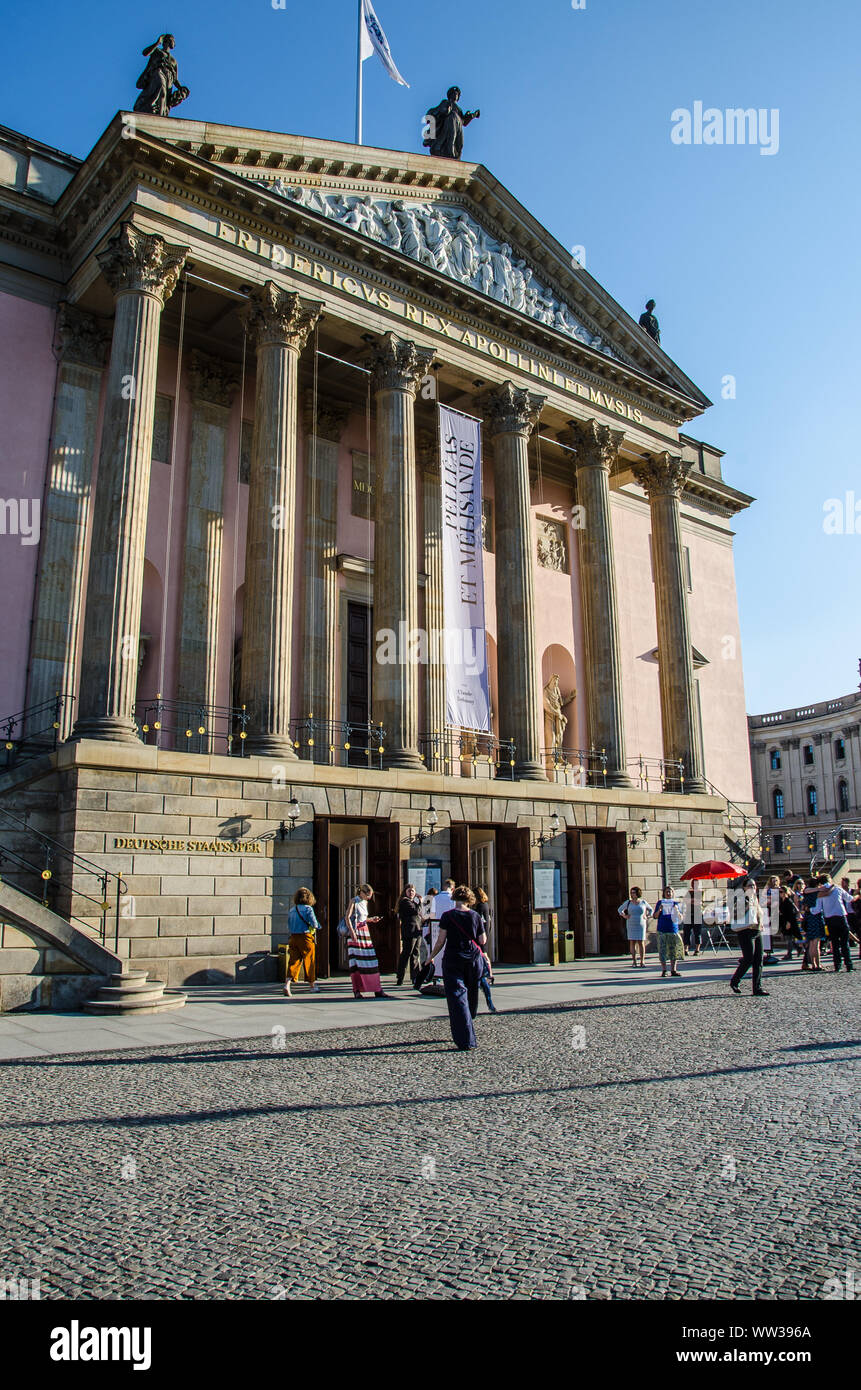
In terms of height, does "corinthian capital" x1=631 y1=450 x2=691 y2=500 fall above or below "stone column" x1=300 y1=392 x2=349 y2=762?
above

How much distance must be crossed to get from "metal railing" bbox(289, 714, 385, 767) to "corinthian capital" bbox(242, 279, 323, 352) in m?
9.02

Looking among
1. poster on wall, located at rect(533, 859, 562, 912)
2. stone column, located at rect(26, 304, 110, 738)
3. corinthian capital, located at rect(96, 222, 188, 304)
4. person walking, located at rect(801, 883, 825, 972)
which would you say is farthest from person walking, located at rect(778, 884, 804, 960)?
corinthian capital, located at rect(96, 222, 188, 304)

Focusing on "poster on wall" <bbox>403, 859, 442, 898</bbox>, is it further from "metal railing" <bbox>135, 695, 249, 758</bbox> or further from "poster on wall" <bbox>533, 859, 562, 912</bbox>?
"metal railing" <bbox>135, 695, 249, 758</bbox>

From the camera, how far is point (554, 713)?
109 feet

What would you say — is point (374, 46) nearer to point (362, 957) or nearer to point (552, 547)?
point (552, 547)

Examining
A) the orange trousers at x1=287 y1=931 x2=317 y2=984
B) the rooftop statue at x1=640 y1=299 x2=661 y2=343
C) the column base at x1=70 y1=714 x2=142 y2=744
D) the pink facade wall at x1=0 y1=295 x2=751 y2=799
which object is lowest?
the orange trousers at x1=287 y1=931 x2=317 y2=984

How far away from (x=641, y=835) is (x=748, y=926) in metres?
13.2

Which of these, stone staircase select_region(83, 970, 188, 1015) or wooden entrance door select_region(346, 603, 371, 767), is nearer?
stone staircase select_region(83, 970, 188, 1015)

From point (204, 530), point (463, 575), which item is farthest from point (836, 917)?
point (204, 530)

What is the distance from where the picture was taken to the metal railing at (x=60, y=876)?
17578 mm

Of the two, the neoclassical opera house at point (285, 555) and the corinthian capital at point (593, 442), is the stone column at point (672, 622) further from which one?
→ the corinthian capital at point (593, 442)

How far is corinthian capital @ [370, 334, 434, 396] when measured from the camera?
25.5 metres

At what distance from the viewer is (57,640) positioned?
22.3 meters
